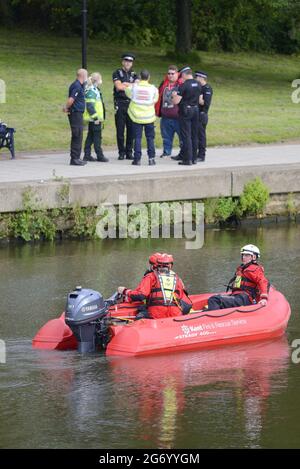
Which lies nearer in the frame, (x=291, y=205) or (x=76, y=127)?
(x=76, y=127)

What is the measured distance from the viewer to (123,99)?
24.8 m

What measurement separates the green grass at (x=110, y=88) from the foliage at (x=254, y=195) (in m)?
4.27

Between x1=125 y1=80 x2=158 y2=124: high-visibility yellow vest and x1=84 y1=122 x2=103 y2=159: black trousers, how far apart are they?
0.69 metres

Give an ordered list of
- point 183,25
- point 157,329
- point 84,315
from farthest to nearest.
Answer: point 183,25 → point 157,329 → point 84,315

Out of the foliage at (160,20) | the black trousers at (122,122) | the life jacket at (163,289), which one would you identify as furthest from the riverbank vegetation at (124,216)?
the foliage at (160,20)

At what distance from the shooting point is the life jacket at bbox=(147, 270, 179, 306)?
16.3m

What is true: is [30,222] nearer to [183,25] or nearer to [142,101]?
[142,101]

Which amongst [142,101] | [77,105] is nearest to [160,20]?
[142,101]

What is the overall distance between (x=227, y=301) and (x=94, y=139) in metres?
8.55

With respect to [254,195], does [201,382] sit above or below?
below

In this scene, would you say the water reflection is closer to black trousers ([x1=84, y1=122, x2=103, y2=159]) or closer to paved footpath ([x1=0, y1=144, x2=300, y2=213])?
paved footpath ([x1=0, y1=144, x2=300, y2=213])

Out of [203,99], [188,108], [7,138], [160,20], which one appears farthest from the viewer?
[160,20]

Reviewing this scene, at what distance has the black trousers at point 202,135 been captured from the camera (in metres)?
25.2

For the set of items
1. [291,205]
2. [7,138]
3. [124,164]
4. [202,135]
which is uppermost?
[202,135]
